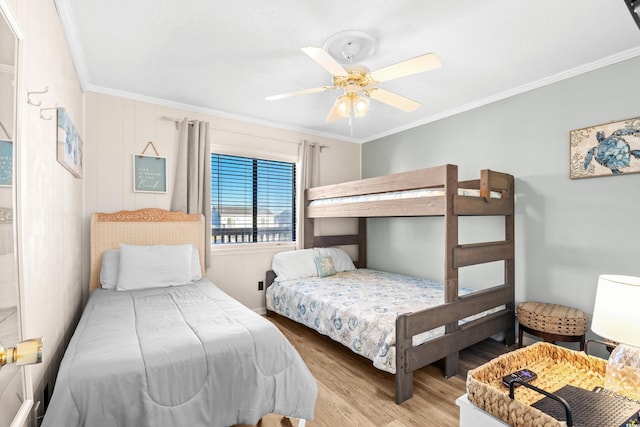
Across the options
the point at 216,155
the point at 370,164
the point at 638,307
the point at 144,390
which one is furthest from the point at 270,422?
the point at 370,164

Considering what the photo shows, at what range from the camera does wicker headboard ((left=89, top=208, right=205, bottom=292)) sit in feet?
9.22

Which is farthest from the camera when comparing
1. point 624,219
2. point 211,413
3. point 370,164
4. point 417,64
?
point 370,164

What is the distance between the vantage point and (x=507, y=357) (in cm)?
133

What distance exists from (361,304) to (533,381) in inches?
60.1

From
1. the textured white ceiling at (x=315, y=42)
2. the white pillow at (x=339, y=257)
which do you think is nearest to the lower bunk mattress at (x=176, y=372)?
the textured white ceiling at (x=315, y=42)

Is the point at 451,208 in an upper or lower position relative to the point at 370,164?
lower

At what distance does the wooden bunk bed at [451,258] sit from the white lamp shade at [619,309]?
1.05 meters

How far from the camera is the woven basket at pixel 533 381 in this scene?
99 centimetres

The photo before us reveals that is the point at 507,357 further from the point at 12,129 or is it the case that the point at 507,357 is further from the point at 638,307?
the point at 12,129

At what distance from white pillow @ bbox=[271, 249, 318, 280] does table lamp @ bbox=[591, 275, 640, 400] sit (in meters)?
2.86

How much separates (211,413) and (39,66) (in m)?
1.76

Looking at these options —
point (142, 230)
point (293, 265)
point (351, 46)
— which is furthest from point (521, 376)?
point (142, 230)

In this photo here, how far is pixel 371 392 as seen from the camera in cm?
221

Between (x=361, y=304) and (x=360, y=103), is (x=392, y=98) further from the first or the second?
(x=361, y=304)
